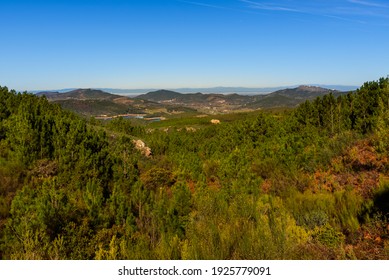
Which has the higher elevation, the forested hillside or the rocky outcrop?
the forested hillside

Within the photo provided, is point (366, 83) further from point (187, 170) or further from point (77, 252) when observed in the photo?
point (77, 252)

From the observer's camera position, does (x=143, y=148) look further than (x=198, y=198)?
Yes

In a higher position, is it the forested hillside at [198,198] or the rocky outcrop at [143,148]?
the forested hillside at [198,198]

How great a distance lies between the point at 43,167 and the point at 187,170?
12.7 meters

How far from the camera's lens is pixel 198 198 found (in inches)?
646

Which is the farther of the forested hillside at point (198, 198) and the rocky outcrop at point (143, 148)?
the rocky outcrop at point (143, 148)

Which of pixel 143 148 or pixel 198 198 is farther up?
pixel 198 198

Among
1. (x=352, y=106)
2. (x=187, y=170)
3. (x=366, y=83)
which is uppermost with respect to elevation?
(x=366, y=83)

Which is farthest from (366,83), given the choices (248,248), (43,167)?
(248,248)

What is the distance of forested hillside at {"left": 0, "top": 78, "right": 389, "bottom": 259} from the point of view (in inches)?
263

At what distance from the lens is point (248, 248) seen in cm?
542

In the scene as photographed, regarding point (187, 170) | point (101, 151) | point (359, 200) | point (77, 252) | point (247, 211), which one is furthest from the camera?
point (187, 170)

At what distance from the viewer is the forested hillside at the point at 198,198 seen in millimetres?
6672

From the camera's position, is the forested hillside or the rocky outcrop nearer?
the forested hillside
